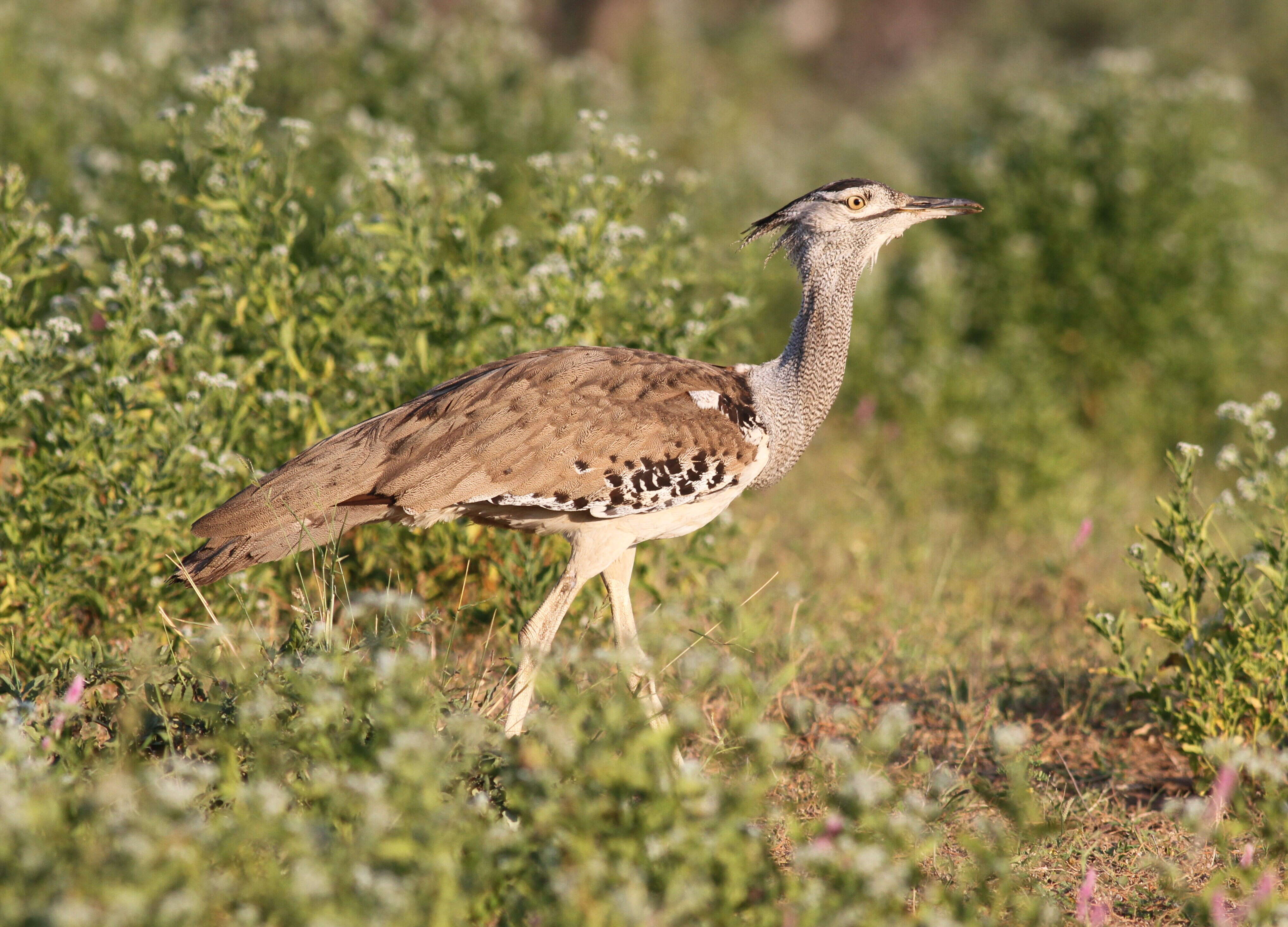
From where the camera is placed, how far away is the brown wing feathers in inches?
124

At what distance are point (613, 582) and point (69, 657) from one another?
1.41m

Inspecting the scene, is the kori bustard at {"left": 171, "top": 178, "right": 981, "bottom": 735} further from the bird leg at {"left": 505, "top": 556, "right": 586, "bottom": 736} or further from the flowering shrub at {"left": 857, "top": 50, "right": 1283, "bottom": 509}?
the flowering shrub at {"left": 857, "top": 50, "right": 1283, "bottom": 509}

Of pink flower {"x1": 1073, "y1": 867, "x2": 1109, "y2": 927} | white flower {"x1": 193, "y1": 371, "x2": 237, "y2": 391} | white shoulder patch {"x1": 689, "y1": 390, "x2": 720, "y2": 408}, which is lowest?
pink flower {"x1": 1073, "y1": 867, "x2": 1109, "y2": 927}

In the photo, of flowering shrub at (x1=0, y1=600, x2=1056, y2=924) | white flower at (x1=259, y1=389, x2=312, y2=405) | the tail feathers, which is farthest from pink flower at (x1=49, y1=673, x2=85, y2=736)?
white flower at (x1=259, y1=389, x2=312, y2=405)

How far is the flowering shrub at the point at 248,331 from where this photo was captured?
3500mm

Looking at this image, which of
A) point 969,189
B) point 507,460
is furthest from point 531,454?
point 969,189

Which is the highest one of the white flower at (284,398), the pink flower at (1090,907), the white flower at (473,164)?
the white flower at (473,164)

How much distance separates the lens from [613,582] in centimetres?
→ 348

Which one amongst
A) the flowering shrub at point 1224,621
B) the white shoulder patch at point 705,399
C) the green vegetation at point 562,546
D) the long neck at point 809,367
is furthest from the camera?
the long neck at point 809,367

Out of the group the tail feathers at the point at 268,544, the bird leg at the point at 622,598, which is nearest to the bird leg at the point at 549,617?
the bird leg at the point at 622,598

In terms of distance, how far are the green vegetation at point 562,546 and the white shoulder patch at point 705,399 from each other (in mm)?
589

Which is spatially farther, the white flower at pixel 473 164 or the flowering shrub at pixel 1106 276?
the flowering shrub at pixel 1106 276

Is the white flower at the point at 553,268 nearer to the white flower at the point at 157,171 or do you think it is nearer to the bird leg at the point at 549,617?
the bird leg at the point at 549,617

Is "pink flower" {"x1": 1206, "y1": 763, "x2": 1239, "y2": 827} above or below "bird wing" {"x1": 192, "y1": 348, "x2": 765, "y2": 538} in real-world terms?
below
